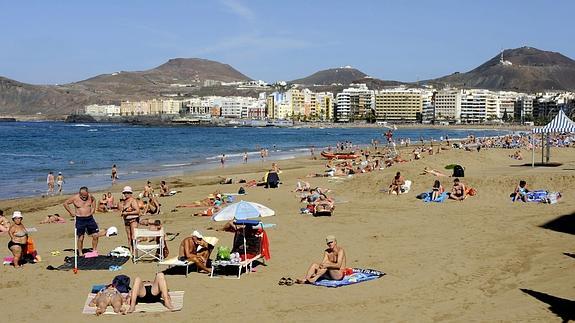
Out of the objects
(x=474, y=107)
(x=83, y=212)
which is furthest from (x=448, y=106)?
(x=83, y=212)

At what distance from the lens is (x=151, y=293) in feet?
25.3

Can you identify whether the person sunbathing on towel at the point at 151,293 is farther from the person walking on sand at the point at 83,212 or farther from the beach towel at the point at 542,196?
the beach towel at the point at 542,196

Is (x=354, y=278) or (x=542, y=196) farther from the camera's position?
(x=542, y=196)

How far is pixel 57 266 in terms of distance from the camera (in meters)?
10.1

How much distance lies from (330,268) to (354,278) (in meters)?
0.35

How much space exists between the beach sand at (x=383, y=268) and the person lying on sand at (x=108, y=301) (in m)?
0.15

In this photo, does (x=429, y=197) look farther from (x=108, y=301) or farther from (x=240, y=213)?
(x=108, y=301)

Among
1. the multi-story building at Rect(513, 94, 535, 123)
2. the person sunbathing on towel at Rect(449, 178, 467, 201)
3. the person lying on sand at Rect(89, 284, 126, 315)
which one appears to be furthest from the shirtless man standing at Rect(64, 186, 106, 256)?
the multi-story building at Rect(513, 94, 535, 123)

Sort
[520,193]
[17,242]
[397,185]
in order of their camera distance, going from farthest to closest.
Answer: [397,185], [520,193], [17,242]

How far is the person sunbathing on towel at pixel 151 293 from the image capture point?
24.6 feet

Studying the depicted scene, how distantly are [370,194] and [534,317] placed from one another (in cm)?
1123

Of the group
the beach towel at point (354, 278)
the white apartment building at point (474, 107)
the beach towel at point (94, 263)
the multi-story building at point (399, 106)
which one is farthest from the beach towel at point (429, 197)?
the multi-story building at point (399, 106)

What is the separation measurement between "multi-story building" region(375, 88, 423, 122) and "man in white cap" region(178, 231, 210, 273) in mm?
159695

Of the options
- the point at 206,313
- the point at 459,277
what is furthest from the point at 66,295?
the point at 459,277
